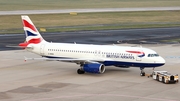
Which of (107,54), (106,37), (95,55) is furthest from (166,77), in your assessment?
(106,37)

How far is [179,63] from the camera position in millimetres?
68375

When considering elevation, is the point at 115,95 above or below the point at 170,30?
below

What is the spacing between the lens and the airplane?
187ft

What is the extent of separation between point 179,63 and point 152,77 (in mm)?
13044

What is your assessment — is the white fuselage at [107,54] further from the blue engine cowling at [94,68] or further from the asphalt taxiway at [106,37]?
the asphalt taxiway at [106,37]

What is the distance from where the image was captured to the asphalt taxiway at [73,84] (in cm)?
4594

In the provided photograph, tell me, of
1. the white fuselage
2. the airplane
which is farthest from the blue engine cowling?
the white fuselage

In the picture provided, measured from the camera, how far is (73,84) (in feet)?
172

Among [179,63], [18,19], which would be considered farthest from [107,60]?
[18,19]

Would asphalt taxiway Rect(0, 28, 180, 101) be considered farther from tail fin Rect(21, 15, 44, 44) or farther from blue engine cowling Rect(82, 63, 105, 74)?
tail fin Rect(21, 15, 44, 44)

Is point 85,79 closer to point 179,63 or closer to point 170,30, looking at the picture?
point 179,63

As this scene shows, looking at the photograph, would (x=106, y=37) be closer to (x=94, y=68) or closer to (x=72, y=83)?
(x=94, y=68)

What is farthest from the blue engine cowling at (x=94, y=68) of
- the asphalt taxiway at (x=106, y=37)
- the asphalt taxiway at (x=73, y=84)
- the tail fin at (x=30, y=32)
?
the asphalt taxiway at (x=106, y=37)

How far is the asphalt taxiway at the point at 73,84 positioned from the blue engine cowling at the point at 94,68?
798 mm
